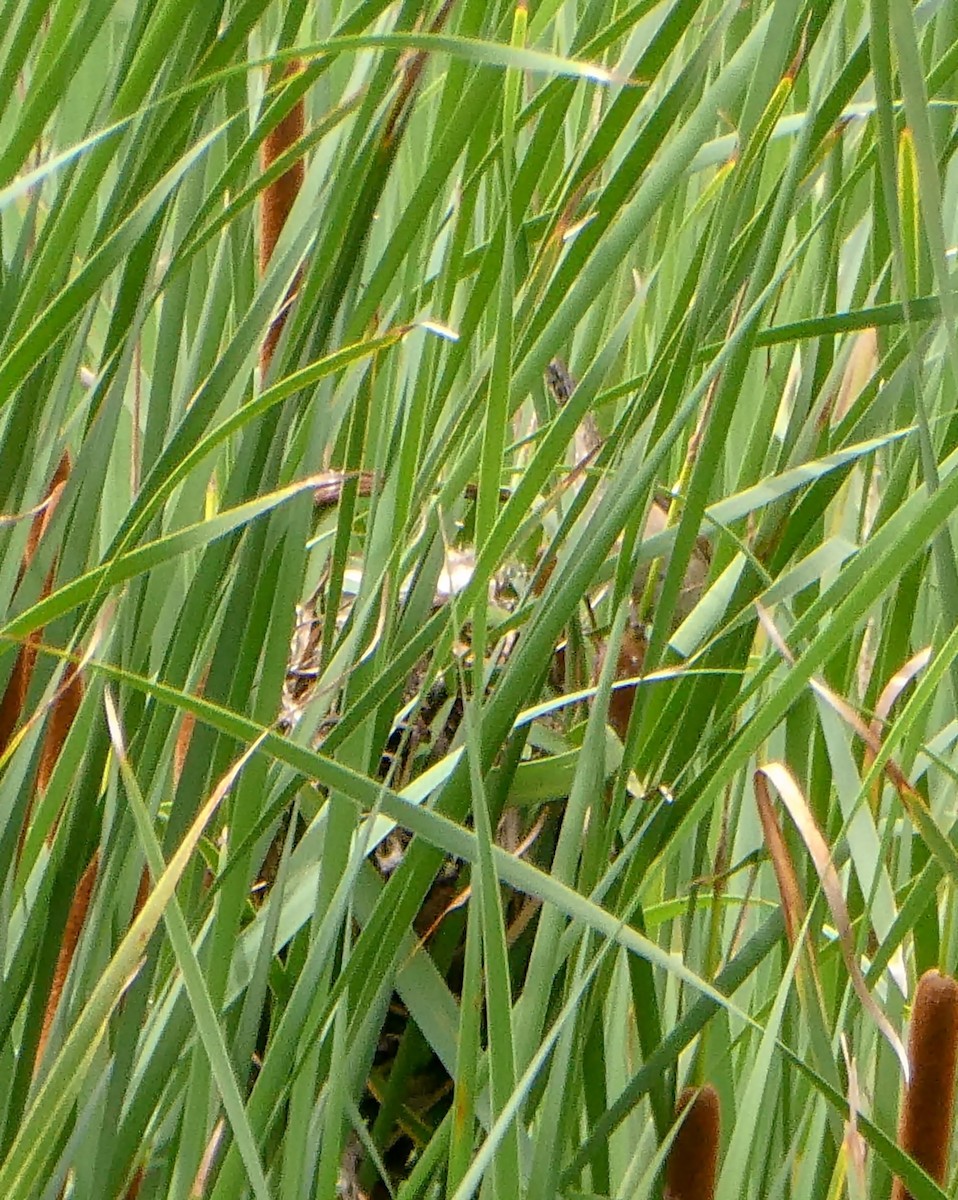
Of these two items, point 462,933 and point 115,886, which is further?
point 462,933

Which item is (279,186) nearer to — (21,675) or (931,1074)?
(21,675)

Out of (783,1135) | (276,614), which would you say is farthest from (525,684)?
(783,1135)

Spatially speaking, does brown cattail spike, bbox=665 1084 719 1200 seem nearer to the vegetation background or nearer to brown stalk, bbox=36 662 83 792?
the vegetation background

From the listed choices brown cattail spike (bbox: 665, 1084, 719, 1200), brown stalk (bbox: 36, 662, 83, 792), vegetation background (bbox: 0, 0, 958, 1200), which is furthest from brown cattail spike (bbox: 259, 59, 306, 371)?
brown cattail spike (bbox: 665, 1084, 719, 1200)

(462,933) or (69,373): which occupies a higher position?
(69,373)

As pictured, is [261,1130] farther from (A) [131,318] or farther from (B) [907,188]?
(B) [907,188]

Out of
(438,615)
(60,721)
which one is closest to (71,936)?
(60,721)

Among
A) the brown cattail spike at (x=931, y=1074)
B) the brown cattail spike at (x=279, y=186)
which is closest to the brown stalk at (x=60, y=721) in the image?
the brown cattail spike at (x=279, y=186)

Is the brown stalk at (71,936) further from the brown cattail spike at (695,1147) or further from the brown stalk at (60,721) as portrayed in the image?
the brown cattail spike at (695,1147)
